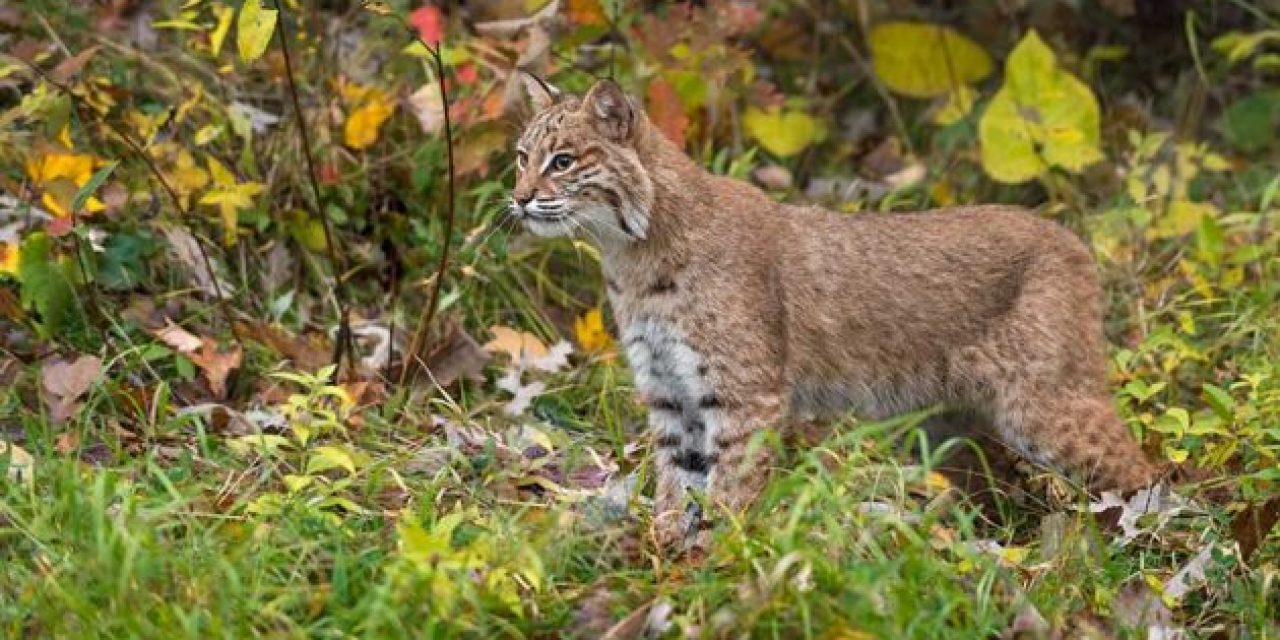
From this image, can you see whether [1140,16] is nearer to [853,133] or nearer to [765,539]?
[853,133]

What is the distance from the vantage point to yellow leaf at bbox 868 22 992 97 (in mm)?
9023

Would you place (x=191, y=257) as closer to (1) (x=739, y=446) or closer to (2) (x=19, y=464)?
(2) (x=19, y=464)

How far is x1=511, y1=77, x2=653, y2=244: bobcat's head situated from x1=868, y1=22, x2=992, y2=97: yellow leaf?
336 cm

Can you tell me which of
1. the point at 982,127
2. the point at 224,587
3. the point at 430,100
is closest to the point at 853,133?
the point at 982,127

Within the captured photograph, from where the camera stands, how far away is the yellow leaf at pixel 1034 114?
809 centimetres

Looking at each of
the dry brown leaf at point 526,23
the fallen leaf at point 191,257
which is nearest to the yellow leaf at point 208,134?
the fallen leaf at point 191,257

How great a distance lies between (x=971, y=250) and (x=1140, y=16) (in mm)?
3783

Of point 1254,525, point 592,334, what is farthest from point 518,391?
point 1254,525

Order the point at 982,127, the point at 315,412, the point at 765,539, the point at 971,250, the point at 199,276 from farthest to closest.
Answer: the point at 982,127
the point at 199,276
the point at 971,250
the point at 315,412
the point at 765,539

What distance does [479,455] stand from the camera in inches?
238

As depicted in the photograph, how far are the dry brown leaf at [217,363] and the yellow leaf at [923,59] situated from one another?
3.67m

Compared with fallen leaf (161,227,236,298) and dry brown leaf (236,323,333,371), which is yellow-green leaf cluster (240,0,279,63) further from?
fallen leaf (161,227,236,298)

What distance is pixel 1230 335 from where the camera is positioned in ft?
23.5

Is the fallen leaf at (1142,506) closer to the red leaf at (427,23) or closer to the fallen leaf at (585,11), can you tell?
the fallen leaf at (585,11)
